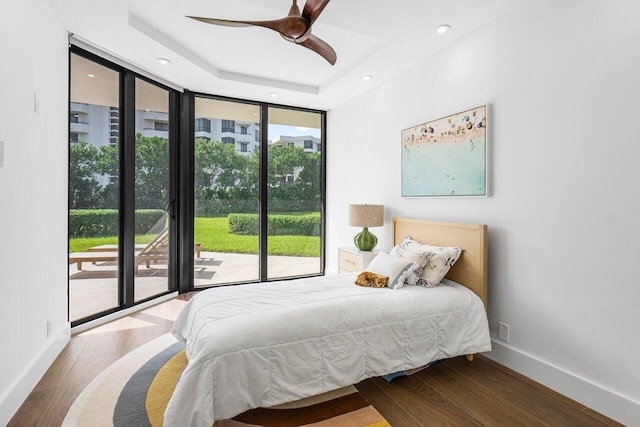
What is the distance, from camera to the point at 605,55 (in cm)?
196

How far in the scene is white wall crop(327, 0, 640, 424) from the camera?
1877 mm

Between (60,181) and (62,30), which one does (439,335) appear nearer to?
(60,181)

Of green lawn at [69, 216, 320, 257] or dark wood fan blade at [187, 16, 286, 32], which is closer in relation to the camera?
dark wood fan blade at [187, 16, 286, 32]

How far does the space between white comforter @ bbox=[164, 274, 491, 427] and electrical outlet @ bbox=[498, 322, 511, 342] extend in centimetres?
19

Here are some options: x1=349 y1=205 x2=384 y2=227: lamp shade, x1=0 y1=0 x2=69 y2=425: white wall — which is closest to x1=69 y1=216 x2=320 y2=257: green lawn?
x1=0 y1=0 x2=69 y2=425: white wall

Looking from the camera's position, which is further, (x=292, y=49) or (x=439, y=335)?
(x=292, y=49)

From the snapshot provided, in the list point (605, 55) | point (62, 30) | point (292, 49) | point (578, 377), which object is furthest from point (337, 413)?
point (62, 30)

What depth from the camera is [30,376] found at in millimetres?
2131

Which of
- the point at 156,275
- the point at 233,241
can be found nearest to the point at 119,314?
the point at 156,275

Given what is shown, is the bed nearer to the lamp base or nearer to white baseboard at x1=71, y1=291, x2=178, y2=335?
the lamp base

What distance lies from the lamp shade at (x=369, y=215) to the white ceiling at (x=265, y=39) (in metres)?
1.43

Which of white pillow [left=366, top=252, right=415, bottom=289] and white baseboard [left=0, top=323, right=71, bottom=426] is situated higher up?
white pillow [left=366, top=252, right=415, bottom=289]

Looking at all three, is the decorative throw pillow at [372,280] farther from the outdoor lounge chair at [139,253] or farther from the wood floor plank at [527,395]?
the outdoor lounge chair at [139,253]

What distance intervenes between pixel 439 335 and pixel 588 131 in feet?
5.14
